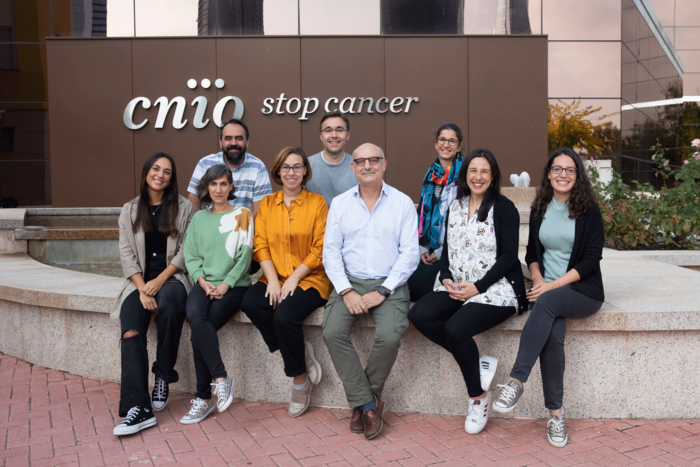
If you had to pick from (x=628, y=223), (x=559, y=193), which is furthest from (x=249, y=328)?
(x=628, y=223)

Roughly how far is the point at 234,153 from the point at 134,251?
4.07 ft

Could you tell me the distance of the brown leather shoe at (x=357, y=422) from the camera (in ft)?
11.2

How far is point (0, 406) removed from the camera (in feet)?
12.4

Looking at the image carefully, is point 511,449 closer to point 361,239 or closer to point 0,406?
point 361,239

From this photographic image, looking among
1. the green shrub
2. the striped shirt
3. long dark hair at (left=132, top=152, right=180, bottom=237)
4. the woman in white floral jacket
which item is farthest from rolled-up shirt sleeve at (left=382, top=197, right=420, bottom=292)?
the green shrub

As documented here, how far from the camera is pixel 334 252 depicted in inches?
146

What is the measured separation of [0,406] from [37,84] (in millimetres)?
18513

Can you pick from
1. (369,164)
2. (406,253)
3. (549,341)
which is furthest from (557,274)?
(369,164)

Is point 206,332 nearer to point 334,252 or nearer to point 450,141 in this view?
point 334,252

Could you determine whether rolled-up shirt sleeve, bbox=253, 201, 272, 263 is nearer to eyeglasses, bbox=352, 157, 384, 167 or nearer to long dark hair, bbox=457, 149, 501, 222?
eyeglasses, bbox=352, 157, 384, 167

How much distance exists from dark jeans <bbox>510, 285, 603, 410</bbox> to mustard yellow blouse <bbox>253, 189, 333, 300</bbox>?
1361mm

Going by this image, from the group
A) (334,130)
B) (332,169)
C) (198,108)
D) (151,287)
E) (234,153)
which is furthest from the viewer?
(198,108)

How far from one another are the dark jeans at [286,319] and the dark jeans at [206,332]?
153 mm

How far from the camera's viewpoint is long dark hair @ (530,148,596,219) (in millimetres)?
3494
